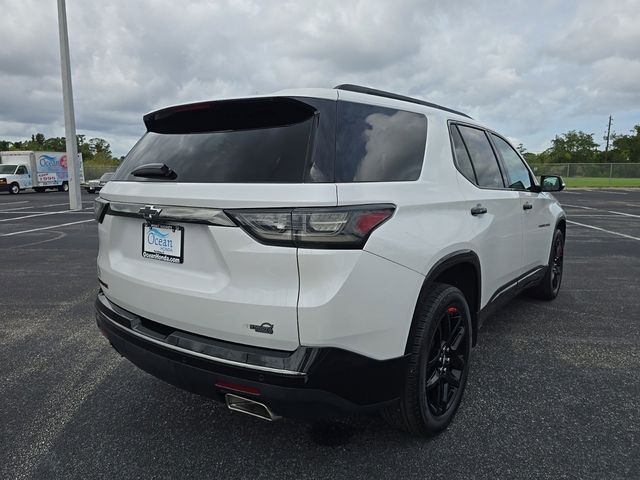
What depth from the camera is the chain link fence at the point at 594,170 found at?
46.0 meters

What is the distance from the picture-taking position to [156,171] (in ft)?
7.37

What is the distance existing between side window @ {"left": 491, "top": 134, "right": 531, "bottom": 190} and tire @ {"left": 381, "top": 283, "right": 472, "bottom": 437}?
1.54 m

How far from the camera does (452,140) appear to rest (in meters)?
2.80

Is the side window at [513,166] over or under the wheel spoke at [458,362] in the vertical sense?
over

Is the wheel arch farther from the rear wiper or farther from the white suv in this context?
the rear wiper

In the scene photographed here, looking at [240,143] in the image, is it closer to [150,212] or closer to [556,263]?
[150,212]

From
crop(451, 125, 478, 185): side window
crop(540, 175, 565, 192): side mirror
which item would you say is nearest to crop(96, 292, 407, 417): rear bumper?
crop(451, 125, 478, 185): side window

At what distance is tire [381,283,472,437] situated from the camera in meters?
2.19

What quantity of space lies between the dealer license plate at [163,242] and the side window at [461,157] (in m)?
1.68

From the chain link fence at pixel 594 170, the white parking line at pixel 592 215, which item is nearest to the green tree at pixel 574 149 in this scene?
the chain link fence at pixel 594 170

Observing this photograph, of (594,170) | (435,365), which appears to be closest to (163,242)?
(435,365)

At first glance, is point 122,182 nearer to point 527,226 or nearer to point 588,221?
point 527,226

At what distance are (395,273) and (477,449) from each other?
111 centimetres

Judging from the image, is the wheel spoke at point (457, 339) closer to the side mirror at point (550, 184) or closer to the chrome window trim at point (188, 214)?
the chrome window trim at point (188, 214)
